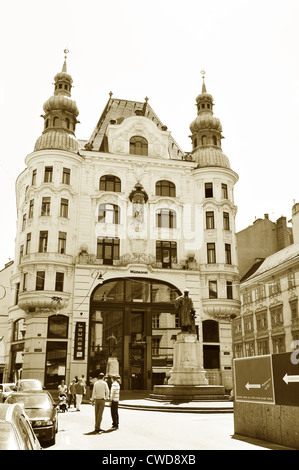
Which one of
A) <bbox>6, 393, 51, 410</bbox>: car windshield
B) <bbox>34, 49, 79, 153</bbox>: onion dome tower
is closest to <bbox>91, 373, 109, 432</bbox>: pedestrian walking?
<bbox>6, 393, 51, 410</bbox>: car windshield

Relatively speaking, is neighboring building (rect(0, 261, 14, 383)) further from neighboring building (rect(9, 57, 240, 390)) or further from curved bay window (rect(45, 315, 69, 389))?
curved bay window (rect(45, 315, 69, 389))

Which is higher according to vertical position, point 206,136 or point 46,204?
point 206,136

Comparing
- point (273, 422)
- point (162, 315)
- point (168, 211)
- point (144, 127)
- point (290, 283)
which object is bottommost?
point (273, 422)

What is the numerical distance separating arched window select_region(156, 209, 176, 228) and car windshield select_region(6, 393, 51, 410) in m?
26.7

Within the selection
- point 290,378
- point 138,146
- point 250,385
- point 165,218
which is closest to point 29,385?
point 250,385

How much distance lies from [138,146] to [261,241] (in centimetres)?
2295

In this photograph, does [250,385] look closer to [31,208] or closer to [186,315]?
[186,315]

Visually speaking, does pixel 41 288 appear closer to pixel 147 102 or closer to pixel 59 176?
pixel 59 176

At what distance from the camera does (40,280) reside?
33.4m

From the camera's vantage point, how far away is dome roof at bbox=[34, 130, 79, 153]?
37.5m

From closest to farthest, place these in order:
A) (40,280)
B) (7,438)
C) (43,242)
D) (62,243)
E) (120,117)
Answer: (7,438)
(40,280)
(43,242)
(62,243)
(120,117)
